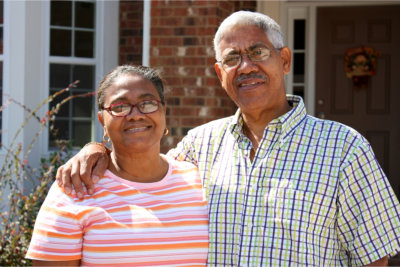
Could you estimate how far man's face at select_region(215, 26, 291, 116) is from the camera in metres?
2.44

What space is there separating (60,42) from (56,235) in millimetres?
4606

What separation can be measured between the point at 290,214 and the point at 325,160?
249mm

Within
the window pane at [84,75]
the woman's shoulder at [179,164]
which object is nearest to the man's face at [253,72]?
the woman's shoulder at [179,164]

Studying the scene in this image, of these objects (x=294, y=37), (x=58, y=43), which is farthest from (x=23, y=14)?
(x=294, y=37)

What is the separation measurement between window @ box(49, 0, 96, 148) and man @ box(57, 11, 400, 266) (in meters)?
4.02

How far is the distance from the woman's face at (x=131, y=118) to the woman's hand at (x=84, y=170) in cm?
10

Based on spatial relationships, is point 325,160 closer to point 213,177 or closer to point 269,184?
point 269,184

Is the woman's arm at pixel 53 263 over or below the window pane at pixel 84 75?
below

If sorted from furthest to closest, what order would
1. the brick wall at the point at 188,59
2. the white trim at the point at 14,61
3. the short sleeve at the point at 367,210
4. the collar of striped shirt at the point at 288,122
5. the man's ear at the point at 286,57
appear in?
the white trim at the point at 14,61 → the brick wall at the point at 188,59 → the man's ear at the point at 286,57 → the collar of striped shirt at the point at 288,122 → the short sleeve at the point at 367,210

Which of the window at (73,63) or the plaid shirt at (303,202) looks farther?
the window at (73,63)

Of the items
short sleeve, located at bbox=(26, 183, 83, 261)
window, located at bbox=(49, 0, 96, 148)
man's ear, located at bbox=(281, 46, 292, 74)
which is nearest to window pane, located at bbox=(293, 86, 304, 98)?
window, located at bbox=(49, 0, 96, 148)

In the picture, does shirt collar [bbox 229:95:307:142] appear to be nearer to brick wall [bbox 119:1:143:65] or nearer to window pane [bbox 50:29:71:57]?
brick wall [bbox 119:1:143:65]

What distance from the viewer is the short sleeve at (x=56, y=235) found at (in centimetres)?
197

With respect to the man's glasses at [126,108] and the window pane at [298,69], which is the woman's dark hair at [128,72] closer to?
the man's glasses at [126,108]
